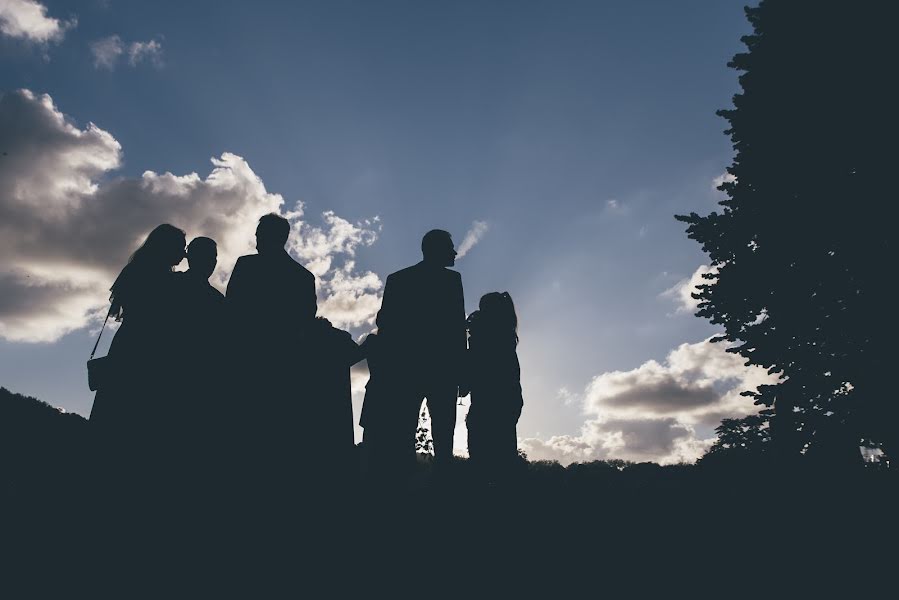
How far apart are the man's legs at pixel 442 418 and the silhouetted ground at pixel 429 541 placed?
437mm

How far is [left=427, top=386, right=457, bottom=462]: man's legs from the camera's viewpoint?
6277 mm

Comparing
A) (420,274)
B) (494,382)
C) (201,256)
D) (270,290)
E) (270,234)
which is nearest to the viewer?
(201,256)

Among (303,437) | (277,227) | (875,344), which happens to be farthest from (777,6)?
(303,437)

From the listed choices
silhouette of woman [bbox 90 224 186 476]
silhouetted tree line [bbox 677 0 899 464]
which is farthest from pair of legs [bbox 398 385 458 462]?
silhouetted tree line [bbox 677 0 899 464]

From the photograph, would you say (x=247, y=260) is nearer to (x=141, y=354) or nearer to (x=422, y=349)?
(x=141, y=354)

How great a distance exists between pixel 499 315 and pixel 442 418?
5.97ft

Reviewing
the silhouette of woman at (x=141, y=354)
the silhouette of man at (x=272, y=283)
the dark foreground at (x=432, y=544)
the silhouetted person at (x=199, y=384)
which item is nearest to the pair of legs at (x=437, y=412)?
the dark foreground at (x=432, y=544)

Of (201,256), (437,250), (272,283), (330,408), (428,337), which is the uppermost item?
(437,250)

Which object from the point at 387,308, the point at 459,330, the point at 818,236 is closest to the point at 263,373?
the point at 387,308

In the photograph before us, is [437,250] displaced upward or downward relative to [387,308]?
upward

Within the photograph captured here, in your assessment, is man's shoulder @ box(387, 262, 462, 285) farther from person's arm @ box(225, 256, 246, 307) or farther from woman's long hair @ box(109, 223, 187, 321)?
woman's long hair @ box(109, 223, 187, 321)

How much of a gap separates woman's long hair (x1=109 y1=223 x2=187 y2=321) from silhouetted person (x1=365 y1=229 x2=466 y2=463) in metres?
2.40

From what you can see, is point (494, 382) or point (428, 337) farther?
point (494, 382)

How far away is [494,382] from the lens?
298 inches
